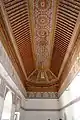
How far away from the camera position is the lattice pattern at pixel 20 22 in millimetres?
4044

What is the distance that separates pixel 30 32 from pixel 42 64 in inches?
135

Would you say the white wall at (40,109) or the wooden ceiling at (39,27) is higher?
the wooden ceiling at (39,27)

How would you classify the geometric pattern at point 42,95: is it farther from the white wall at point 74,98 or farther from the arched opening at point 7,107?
the white wall at point 74,98

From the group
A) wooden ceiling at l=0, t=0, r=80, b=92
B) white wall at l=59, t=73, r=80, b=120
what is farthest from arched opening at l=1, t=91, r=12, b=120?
white wall at l=59, t=73, r=80, b=120

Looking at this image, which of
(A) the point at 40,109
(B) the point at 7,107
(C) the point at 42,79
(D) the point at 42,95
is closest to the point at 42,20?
(B) the point at 7,107

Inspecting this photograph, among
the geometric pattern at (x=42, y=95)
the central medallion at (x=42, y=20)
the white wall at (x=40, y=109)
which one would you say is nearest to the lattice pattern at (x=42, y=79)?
the geometric pattern at (x=42, y=95)

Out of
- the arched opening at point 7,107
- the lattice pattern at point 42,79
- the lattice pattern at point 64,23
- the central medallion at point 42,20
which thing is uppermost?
the central medallion at point 42,20

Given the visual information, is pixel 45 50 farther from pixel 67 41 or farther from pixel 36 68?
pixel 36 68

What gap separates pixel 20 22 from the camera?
4793 millimetres

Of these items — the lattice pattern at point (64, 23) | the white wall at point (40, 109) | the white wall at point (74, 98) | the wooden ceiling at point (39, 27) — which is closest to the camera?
the lattice pattern at point (64, 23)

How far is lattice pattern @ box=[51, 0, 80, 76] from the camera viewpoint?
396 cm

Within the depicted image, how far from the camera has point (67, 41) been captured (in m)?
5.48

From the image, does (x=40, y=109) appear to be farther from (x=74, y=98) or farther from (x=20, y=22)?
(x=20, y=22)

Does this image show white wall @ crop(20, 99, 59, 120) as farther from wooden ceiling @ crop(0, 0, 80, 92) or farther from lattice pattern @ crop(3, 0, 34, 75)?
lattice pattern @ crop(3, 0, 34, 75)
